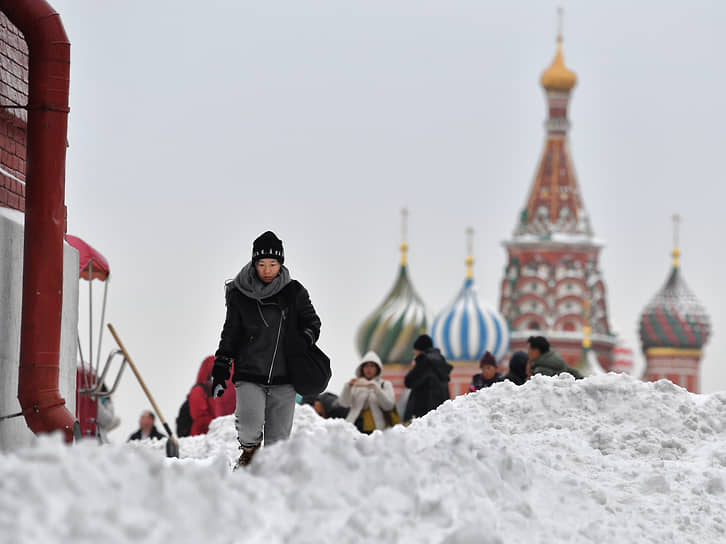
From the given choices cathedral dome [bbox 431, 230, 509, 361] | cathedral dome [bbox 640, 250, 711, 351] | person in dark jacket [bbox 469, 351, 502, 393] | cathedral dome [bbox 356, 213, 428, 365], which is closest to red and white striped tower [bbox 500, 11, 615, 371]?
cathedral dome [bbox 356, 213, 428, 365]

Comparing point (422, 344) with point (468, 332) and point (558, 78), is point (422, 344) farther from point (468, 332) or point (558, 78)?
point (558, 78)

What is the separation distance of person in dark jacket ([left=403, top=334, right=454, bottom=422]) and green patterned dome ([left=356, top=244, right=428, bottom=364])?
84.3 m

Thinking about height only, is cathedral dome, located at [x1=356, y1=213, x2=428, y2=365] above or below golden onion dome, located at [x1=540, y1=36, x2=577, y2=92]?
below

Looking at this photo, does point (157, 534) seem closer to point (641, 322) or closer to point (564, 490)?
point (564, 490)

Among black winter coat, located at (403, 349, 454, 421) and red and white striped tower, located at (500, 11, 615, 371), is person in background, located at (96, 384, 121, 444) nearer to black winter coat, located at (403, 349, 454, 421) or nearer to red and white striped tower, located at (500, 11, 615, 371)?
black winter coat, located at (403, 349, 454, 421)

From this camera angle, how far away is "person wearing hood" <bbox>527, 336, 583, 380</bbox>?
12.5 m

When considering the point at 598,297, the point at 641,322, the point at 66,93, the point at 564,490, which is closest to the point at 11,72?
the point at 66,93

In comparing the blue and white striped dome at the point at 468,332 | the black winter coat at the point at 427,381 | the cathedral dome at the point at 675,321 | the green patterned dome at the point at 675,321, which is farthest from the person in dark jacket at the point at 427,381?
the green patterned dome at the point at 675,321

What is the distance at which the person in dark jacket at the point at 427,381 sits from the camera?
14680 millimetres

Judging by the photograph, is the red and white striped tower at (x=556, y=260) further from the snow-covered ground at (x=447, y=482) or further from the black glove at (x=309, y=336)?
the black glove at (x=309, y=336)

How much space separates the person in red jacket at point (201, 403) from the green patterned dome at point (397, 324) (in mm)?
82990

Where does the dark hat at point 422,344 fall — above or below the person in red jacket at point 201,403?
above

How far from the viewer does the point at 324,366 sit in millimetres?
8898

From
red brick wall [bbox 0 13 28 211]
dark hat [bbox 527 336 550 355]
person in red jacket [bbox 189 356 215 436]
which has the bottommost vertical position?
person in red jacket [bbox 189 356 215 436]
